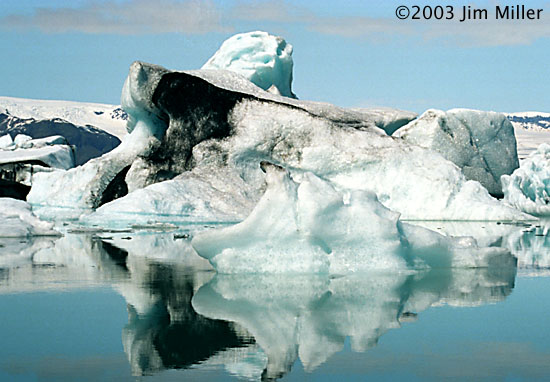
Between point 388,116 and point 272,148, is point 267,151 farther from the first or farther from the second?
point 388,116

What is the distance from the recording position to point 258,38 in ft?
74.4

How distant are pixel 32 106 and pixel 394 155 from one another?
81074 millimetres

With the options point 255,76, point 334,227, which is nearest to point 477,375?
point 334,227

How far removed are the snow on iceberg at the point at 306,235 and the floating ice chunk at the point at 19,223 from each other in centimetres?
561

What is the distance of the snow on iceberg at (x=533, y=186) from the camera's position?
65.2 ft

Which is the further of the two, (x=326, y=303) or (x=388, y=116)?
(x=388, y=116)

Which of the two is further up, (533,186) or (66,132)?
(66,132)

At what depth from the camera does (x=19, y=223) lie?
37.3 ft

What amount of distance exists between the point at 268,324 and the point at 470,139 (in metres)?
20.9

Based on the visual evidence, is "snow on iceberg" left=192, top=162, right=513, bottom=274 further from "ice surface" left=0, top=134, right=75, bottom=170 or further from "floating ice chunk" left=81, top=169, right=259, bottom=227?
"ice surface" left=0, top=134, right=75, bottom=170

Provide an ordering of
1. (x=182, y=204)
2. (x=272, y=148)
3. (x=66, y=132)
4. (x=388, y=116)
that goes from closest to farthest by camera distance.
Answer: (x=182, y=204) < (x=272, y=148) < (x=388, y=116) < (x=66, y=132)

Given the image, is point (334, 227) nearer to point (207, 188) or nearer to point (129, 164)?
point (207, 188)

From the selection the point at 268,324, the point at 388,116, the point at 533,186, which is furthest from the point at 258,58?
the point at 268,324

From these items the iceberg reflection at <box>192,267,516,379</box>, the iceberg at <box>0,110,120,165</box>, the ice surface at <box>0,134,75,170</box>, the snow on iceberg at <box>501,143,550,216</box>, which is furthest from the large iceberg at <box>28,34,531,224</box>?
the iceberg at <box>0,110,120,165</box>
